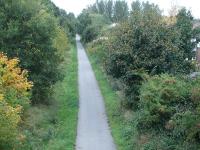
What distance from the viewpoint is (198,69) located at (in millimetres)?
35125

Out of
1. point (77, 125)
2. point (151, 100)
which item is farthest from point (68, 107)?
point (151, 100)

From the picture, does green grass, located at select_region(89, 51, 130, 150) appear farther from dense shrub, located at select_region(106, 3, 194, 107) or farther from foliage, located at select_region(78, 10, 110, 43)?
foliage, located at select_region(78, 10, 110, 43)

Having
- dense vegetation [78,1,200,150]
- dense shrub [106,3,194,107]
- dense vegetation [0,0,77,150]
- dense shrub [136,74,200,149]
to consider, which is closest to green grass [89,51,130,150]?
dense vegetation [78,1,200,150]

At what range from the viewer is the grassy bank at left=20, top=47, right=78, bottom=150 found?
24050 millimetres

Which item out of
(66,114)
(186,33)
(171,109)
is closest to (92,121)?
(66,114)

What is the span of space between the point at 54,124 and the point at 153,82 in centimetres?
780

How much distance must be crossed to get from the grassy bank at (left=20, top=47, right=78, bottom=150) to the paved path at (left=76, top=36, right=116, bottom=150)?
1.54ft

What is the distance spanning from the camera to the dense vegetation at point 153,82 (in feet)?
66.4

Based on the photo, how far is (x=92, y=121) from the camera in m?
30.0

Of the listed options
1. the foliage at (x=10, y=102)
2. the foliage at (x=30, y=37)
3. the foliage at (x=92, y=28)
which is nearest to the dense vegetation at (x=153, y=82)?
the foliage at (x=30, y=37)

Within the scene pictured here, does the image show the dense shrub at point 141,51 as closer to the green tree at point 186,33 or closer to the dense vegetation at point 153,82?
the dense vegetation at point 153,82

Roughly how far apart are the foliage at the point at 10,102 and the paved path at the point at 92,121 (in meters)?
3.75

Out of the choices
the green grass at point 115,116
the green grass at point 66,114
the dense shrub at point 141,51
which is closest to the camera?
the green grass at point 66,114

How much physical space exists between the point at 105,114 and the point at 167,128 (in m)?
11.7
